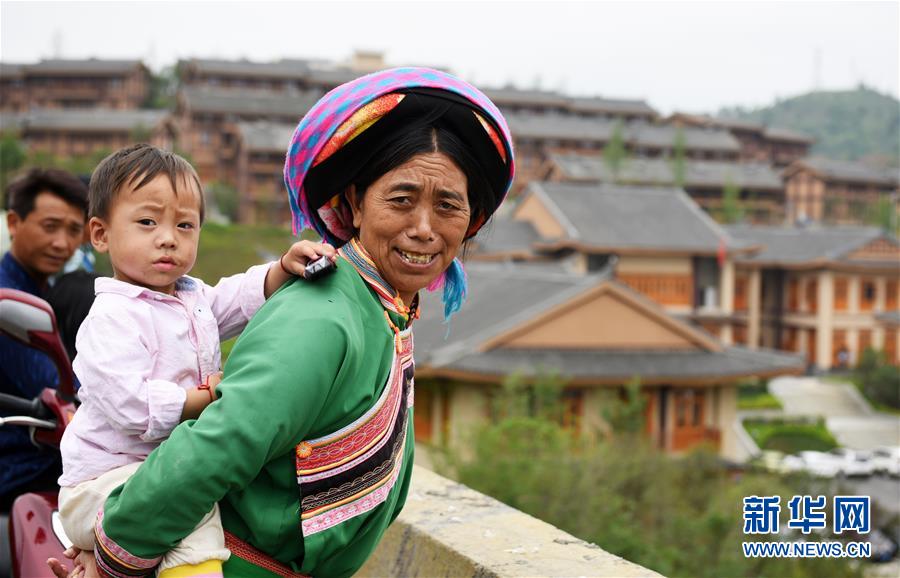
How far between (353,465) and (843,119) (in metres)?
110

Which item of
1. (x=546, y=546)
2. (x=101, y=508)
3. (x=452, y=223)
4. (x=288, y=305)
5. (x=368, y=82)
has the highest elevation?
(x=368, y=82)

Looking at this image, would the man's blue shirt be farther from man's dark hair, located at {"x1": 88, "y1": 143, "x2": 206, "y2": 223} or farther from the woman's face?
the woman's face

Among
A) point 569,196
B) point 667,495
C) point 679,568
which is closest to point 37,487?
point 679,568

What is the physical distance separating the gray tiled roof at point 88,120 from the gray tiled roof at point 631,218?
23.2 m

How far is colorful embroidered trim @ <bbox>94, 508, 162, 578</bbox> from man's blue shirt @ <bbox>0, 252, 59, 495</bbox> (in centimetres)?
95

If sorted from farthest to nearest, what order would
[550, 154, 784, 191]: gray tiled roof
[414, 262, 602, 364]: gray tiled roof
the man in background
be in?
[550, 154, 784, 191]: gray tiled roof, [414, 262, 602, 364]: gray tiled roof, the man in background

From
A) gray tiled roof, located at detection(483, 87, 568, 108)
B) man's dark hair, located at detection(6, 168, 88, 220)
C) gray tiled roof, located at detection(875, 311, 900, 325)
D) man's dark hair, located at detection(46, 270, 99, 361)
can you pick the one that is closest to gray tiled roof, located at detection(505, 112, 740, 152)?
gray tiled roof, located at detection(483, 87, 568, 108)

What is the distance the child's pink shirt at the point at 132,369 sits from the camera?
1.62 m

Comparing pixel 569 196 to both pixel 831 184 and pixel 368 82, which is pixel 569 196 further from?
pixel 368 82

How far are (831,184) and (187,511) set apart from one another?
5401cm

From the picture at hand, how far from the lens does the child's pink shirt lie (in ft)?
5.32

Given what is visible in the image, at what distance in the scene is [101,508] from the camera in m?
1.63

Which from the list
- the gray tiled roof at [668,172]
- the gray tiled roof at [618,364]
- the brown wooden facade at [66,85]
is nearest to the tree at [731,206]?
the gray tiled roof at [668,172]

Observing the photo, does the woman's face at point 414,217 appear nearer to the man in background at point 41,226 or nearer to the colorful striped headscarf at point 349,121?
the colorful striped headscarf at point 349,121
